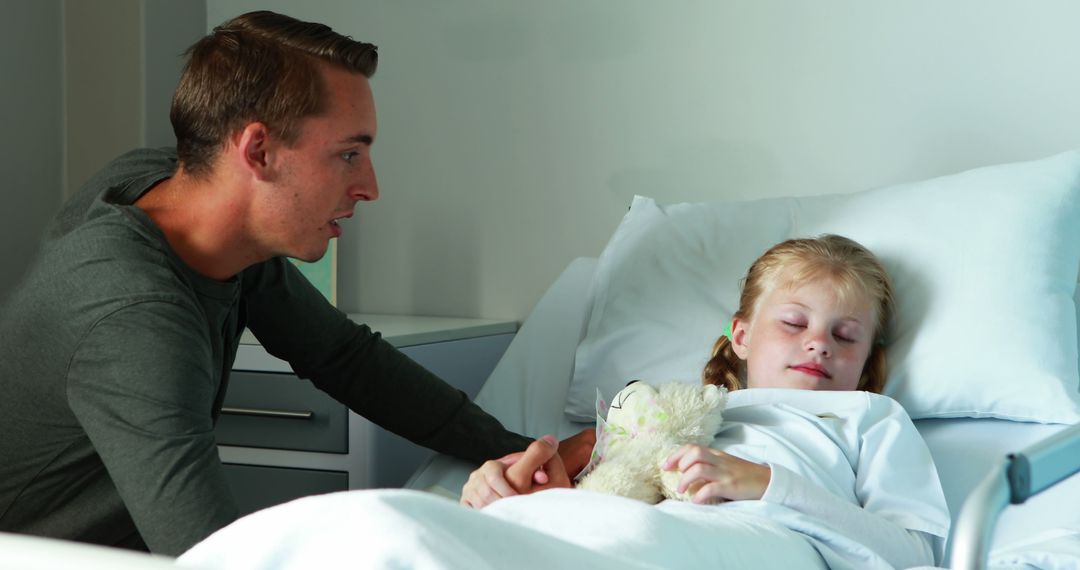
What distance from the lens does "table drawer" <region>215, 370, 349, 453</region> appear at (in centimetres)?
186

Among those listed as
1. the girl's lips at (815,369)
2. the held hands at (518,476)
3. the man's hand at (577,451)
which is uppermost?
the girl's lips at (815,369)

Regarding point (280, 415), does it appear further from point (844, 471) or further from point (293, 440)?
point (844, 471)

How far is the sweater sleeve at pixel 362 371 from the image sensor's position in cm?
160

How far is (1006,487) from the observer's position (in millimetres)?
671

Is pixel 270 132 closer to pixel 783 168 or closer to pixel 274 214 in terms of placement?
pixel 274 214

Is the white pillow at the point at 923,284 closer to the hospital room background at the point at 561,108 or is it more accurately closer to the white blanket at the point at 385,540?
the hospital room background at the point at 561,108

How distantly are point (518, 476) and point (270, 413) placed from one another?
70 centimetres

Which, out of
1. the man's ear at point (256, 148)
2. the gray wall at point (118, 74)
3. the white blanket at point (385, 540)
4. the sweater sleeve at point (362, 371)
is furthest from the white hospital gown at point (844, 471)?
the gray wall at point (118, 74)

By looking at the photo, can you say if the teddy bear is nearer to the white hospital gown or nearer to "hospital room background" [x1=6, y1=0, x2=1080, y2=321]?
the white hospital gown

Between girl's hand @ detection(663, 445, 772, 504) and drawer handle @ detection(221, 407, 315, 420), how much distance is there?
0.79 meters

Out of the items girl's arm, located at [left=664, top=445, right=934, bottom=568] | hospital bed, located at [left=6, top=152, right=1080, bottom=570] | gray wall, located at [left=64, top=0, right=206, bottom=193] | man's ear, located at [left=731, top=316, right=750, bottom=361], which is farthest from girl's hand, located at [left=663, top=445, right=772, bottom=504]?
gray wall, located at [left=64, top=0, right=206, bottom=193]

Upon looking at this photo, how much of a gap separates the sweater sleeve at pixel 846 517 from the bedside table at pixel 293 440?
81 centimetres

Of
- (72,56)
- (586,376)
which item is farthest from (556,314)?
(72,56)

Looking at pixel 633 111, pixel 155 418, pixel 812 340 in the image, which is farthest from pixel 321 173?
pixel 633 111
